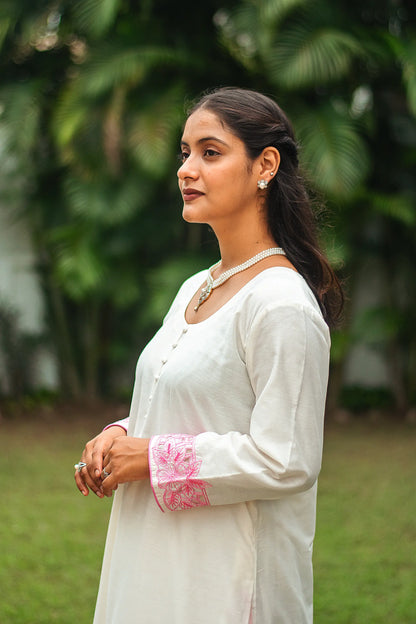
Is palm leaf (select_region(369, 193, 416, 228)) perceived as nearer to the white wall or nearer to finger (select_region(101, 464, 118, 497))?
the white wall

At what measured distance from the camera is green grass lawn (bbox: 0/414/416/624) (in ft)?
11.8

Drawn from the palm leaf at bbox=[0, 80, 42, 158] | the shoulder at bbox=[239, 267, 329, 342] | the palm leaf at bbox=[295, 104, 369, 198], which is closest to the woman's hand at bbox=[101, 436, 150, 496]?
the shoulder at bbox=[239, 267, 329, 342]

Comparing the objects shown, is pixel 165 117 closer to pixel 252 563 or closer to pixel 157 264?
pixel 157 264

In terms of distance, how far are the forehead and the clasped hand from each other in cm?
69

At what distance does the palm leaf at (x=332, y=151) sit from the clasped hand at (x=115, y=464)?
485 cm

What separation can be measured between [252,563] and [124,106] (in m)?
6.02

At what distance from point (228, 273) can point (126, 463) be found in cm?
51

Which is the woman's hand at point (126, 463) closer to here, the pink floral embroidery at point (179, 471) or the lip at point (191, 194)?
the pink floral embroidery at point (179, 471)

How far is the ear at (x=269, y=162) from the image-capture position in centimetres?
171

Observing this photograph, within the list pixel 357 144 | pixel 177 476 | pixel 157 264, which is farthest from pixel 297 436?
pixel 157 264

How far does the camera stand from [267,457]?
1490mm

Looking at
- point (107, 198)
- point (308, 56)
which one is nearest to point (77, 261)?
point (107, 198)

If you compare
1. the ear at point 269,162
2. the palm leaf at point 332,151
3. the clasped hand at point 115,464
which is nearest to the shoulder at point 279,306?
the ear at point 269,162

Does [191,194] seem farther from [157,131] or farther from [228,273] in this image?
[157,131]
